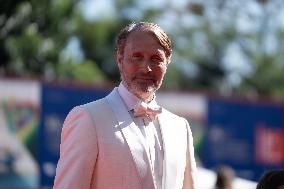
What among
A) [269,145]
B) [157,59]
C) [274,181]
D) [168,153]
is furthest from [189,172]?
[269,145]

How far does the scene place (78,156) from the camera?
295 centimetres

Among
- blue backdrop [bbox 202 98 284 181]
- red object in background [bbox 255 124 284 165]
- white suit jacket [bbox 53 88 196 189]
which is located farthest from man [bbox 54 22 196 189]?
red object in background [bbox 255 124 284 165]

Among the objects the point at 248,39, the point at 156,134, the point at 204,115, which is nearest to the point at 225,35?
the point at 248,39

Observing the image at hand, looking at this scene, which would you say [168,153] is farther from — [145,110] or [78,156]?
[78,156]

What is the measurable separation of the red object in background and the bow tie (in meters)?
14.5

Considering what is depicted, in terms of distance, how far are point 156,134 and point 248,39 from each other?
1699 inches

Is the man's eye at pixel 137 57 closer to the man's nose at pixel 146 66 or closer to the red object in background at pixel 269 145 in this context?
the man's nose at pixel 146 66

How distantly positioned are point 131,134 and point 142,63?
0.77 feet

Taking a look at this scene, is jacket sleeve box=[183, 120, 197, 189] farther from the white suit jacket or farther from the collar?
the collar

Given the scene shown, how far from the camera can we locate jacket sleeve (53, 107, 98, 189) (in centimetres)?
294

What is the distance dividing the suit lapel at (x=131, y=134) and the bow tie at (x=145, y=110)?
3cm

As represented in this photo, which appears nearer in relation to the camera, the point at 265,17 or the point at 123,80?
the point at 123,80

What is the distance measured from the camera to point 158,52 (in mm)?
3055

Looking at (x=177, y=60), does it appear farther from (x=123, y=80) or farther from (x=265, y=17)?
(x=123, y=80)
